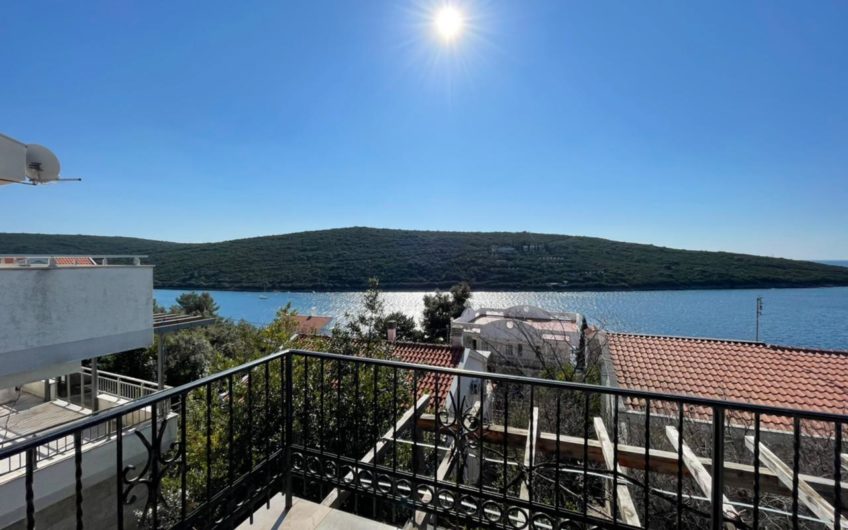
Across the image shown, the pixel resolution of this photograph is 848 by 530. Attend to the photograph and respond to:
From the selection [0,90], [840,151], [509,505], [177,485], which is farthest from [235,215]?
[840,151]

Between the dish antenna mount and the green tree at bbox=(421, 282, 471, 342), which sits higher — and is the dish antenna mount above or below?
above

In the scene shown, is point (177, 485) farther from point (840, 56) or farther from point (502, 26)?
point (840, 56)

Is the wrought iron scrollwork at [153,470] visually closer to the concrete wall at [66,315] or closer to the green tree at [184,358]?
the concrete wall at [66,315]

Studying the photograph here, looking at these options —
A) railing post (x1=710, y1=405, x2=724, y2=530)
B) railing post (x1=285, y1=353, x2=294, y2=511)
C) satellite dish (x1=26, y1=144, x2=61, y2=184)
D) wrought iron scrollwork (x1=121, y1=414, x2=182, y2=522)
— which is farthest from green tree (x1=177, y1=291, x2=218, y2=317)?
railing post (x1=710, y1=405, x2=724, y2=530)

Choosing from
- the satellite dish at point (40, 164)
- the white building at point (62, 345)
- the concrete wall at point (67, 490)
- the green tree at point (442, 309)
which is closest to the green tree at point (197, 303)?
the green tree at point (442, 309)

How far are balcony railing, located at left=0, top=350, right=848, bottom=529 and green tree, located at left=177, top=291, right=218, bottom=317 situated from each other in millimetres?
18624

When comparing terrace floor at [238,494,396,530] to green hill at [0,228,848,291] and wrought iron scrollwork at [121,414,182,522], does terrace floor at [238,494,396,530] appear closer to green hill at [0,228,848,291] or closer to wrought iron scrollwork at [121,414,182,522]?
wrought iron scrollwork at [121,414,182,522]

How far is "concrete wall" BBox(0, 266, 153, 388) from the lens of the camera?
5230 millimetres

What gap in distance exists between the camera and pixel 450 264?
106 feet

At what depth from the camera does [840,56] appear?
308 inches

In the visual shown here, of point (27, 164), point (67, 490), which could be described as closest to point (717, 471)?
point (27, 164)

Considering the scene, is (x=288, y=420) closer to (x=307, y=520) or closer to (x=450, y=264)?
(x=307, y=520)

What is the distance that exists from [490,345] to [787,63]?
13.0m

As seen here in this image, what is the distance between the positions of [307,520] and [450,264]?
30621 millimetres
